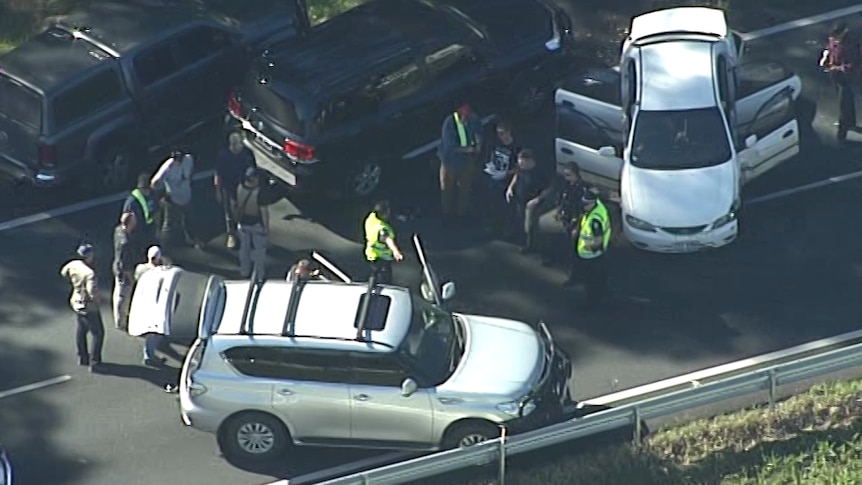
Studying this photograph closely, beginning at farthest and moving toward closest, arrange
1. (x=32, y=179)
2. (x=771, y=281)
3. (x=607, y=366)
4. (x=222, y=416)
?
(x=32, y=179) → (x=771, y=281) → (x=607, y=366) → (x=222, y=416)

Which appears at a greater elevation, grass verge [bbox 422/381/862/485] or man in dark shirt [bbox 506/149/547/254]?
man in dark shirt [bbox 506/149/547/254]

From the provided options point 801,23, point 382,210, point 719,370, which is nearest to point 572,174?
point 382,210

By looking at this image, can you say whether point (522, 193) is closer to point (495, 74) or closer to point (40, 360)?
point (495, 74)

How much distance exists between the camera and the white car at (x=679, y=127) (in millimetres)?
21656

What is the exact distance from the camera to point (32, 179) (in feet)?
75.0

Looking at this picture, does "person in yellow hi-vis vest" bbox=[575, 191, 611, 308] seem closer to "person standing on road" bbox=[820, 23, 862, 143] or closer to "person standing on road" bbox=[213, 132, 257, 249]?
"person standing on road" bbox=[213, 132, 257, 249]

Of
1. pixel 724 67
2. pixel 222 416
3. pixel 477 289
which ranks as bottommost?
pixel 222 416

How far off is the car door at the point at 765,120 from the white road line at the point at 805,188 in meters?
0.33

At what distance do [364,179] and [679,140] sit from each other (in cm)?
398

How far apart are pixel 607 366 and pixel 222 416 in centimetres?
446

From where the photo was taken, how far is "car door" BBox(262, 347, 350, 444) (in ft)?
58.9

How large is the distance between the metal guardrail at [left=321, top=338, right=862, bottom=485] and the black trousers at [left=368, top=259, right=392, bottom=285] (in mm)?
3368

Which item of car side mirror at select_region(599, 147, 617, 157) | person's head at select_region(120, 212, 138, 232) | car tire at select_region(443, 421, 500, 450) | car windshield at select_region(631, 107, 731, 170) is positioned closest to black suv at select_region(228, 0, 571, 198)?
car side mirror at select_region(599, 147, 617, 157)

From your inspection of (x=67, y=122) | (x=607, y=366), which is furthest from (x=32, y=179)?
(x=607, y=366)
